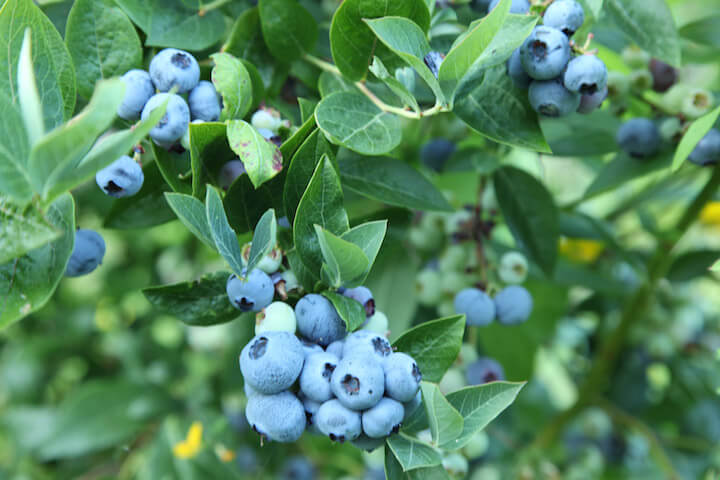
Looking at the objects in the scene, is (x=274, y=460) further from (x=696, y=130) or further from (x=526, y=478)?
(x=696, y=130)

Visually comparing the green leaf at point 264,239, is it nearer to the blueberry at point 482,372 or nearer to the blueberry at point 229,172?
the blueberry at point 229,172

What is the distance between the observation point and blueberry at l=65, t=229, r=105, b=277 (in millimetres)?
760

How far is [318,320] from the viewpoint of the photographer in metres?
0.65

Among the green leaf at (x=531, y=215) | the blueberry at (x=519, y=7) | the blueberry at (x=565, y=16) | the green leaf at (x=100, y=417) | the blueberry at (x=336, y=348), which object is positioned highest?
the blueberry at (x=565, y=16)

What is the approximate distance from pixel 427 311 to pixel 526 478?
0.40 m

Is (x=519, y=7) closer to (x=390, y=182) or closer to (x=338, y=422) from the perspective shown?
(x=390, y=182)

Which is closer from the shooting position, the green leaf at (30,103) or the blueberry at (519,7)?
the green leaf at (30,103)

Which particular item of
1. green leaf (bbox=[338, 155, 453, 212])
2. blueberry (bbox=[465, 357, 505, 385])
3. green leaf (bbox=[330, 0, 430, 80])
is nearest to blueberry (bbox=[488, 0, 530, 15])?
green leaf (bbox=[330, 0, 430, 80])

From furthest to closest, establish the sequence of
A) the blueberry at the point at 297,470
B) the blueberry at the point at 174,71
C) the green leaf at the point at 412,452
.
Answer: the blueberry at the point at 297,470
the blueberry at the point at 174,71
the green leaf at the point at 412,452

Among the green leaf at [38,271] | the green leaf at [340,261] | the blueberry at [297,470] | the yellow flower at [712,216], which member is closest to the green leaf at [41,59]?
the green leaf at [38,271]

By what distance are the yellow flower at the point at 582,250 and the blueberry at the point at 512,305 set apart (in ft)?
2.36

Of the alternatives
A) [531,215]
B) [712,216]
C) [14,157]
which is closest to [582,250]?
[712,216]

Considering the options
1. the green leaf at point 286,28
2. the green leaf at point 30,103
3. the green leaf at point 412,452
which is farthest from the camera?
the green leaf at point 286,28

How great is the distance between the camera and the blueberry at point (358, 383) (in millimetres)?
598
